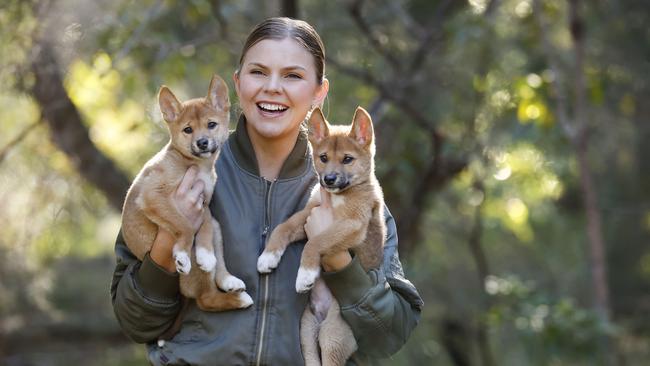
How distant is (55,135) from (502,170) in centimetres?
393

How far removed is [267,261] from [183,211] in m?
0.45

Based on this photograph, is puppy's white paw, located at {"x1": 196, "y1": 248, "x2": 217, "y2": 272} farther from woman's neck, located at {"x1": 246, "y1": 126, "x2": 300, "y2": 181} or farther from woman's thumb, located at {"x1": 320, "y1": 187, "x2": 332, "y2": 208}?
woman's thumb, located at {"x1": 320, "y1": 187, "x2": 332, "y2": 208}

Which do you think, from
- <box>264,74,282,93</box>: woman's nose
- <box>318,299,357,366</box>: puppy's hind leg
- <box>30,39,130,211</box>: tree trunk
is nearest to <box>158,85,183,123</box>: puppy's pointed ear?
<box>264,74,282,93</box>: woman's nose

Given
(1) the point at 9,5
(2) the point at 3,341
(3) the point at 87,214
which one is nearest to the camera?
(1) the point at 9,5

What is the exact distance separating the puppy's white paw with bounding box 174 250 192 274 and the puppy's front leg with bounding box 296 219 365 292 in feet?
1.49

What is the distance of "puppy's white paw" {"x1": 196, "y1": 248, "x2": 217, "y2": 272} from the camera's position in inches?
156

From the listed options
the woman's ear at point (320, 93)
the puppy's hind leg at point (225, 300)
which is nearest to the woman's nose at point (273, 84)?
the woman's ear at point (320, 93)

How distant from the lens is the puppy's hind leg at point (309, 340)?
4012 millimetres

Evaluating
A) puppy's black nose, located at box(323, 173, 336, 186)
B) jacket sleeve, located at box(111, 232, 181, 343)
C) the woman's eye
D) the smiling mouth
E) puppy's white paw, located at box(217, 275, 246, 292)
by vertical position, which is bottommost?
jacket sleeve, located at box(111, 232, 181, 343)

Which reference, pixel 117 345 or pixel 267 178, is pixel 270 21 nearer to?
pixel 267 178

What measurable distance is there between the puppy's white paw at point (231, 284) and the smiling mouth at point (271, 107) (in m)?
0.74

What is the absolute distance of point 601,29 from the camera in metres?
11.4

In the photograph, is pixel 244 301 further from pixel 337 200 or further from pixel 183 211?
pixel 337 200

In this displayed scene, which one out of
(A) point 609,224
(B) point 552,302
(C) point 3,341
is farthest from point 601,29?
(C) point 3,341
